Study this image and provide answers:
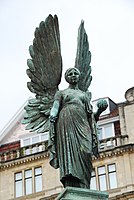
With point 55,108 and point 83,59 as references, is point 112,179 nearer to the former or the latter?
point 83,59

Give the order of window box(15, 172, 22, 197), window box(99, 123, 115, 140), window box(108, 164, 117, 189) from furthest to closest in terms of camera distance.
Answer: window box(99, 123, 115, 140) < window box(15, 172, 22, 197) < window box(108, 164, 117, 189)

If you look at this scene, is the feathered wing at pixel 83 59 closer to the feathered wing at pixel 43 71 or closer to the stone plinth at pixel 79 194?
the feathered wing at pixel 43 71

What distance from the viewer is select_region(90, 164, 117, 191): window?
40.2 metres

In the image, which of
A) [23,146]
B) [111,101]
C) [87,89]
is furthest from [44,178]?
[87,89]

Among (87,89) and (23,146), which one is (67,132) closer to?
(87,89)

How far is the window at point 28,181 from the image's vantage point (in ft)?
138

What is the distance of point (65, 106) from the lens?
10766 millimetres

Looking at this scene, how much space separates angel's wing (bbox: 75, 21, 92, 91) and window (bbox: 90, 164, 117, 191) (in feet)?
94.0

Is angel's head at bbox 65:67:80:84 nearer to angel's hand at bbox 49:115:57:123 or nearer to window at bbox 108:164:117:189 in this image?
angel's hand at bbox 49:115:57:123

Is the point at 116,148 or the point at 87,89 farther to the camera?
the point at 116,148

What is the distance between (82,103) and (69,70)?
1.84ft

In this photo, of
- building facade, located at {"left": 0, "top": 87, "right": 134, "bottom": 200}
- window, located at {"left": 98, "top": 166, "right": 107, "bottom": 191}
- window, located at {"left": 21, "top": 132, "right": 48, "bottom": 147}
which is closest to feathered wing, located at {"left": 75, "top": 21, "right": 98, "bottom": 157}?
building facade, located at {"left": 0, "top": 87, "right": 134, "bottom": 200}

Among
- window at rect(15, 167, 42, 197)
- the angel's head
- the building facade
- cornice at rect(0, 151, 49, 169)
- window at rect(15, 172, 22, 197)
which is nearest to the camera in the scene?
the angel's head

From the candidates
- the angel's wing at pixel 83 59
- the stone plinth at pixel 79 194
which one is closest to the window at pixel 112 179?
the angel's wing at pixel 83 59
